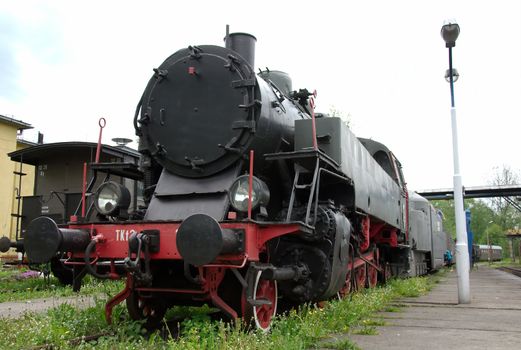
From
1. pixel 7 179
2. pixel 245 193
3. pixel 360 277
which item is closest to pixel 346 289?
pixel 360 277

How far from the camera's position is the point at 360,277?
8328mm

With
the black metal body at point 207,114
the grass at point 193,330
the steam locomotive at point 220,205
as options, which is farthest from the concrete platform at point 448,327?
the black metal body at point 207,114

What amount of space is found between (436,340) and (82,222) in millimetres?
3675

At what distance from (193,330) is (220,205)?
4.67 feet

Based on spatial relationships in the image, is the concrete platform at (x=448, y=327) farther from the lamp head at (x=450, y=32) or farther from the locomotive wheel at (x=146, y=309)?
the lamp head at (x=450, y=32)

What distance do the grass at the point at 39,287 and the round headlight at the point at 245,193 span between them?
3861 mm

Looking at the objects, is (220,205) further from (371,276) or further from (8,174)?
(8,174)

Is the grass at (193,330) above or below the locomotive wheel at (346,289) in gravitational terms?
below

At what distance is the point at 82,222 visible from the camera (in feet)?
16.8

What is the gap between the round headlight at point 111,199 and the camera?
567cm

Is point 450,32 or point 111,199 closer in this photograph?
point 111,199

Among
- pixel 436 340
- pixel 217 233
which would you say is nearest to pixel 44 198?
pixel 217 233

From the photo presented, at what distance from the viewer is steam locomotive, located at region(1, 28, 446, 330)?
4.52 m

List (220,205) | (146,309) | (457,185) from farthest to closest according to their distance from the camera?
(457,185)
(146,309)
(220,205)
